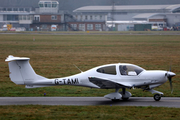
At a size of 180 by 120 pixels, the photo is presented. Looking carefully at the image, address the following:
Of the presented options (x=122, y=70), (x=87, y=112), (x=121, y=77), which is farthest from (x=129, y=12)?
(x=87, y=112)

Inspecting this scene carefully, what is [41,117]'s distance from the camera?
10.9 metres

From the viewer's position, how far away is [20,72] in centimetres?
1377

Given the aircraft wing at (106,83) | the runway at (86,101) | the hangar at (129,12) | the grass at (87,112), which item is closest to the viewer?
the grass at (87,112)

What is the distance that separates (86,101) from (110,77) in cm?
175

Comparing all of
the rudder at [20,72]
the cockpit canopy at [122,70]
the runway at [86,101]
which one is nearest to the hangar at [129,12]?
the runway at [86,101]

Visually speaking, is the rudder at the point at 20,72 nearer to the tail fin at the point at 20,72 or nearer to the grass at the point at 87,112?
the tail fin at the point at 20,72

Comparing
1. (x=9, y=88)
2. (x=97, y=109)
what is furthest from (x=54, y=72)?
(x=97, y=109)

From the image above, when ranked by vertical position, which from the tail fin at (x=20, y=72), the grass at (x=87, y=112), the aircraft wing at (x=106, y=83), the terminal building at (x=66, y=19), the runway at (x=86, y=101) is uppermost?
the terminal building at (x=66, y=19)

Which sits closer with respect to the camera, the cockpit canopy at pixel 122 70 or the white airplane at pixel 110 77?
the white airplane at pixel 110 77

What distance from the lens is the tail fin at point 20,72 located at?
1368 centimetres

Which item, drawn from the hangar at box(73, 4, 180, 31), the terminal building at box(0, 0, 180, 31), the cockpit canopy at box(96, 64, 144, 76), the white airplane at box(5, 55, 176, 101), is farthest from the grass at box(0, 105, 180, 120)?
the hangar at box(73, 4, 180, 31)

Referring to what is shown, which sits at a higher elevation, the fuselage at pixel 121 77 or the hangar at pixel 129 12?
the hangar at pixel 129 12

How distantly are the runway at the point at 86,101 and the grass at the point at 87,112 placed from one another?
3.34 ft

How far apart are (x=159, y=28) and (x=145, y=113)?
10969 centimetres
